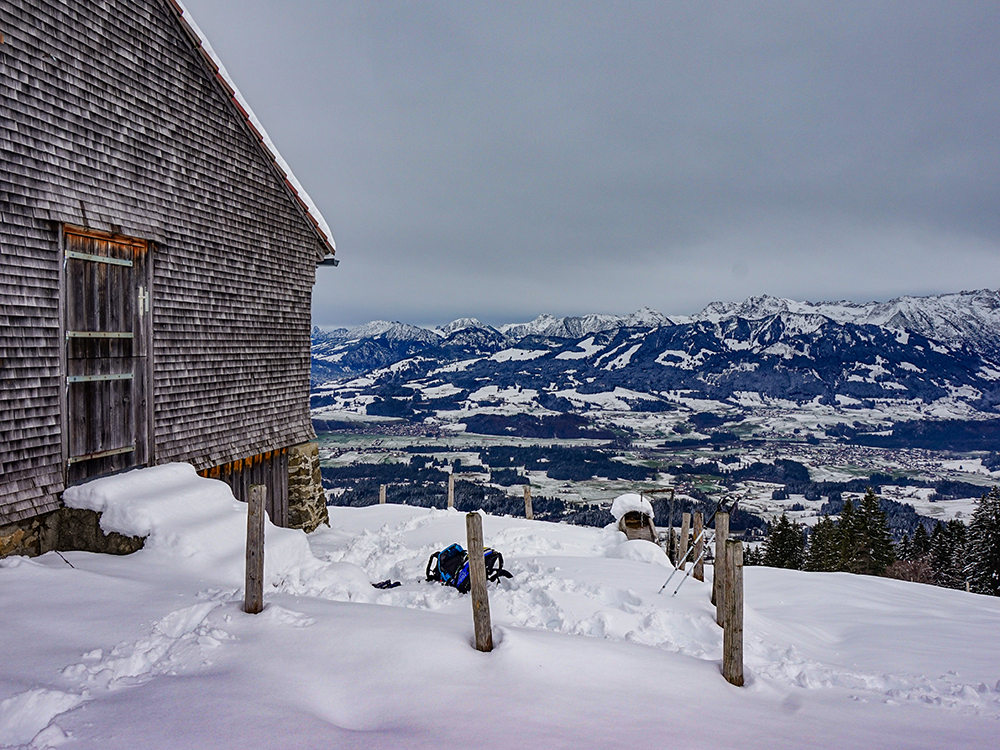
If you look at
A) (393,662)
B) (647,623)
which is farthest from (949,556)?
(393,662)

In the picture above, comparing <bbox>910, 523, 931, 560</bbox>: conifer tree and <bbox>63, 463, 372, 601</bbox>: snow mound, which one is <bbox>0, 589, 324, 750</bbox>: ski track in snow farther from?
<bbox>910, 523, 931, 560</bbox>: conifer tree

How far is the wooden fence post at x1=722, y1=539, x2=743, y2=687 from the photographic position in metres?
5.70

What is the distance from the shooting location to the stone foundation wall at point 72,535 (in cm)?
722

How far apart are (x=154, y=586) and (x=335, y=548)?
6.57 metres

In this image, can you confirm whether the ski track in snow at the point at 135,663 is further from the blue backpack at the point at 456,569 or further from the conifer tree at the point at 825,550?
the conifer tree at the point at 825,550

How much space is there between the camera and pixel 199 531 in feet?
25.0

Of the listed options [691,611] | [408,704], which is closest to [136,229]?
[408,704]

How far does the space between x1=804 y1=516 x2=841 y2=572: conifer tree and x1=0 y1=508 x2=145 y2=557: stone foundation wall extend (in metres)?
42.9

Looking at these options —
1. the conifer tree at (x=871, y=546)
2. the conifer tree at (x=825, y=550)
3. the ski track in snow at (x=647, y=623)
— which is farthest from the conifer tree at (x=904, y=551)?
the ski track in snow at (x=647, y=623)

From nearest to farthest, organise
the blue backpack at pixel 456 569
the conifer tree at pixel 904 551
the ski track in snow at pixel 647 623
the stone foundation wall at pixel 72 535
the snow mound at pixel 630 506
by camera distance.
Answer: the ski track in snow at pixel 647 623 → the stone foundation wall at pixel 72 535 → the blue backpack at pixel 456 569 → the snow mound at pixel 630 506 → the conifer tree at pixel 904 551

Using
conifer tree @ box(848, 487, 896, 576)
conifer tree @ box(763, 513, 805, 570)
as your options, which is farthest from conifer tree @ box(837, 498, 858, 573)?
conifer tree @ box(763, 513, 805, 570)

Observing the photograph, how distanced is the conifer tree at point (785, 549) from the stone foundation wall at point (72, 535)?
42753mm

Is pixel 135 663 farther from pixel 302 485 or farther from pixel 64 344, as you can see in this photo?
pixel 302 485

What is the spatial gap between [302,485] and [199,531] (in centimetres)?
595
